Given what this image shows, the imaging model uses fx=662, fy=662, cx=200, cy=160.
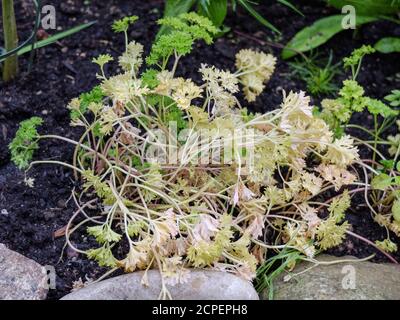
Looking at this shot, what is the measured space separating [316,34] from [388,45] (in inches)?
12.4

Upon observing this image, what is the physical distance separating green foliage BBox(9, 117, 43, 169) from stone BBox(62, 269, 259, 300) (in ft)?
1.88

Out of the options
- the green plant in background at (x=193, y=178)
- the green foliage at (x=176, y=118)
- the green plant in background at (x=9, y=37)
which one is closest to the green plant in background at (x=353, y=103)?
the green plant in background at (x=193, y=178)

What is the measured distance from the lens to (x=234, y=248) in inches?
77.2

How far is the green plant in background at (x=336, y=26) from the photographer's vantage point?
2.85 m

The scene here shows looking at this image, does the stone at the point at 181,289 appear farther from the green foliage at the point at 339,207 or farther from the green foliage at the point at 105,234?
the green foliage at the point at 339,207

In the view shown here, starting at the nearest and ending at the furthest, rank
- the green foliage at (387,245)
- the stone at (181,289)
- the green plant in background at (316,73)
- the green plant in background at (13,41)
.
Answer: the stone at (181,289)
the green foliage at (387,245)
the green plant in background at (13,41)
the green plant in background at (316,73)

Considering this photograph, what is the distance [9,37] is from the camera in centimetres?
242

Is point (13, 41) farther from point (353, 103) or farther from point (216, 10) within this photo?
point (353, 103)

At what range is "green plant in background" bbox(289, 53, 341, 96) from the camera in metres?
2.75

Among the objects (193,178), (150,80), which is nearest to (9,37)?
(150,80)

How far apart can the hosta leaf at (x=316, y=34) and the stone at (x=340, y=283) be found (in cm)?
111

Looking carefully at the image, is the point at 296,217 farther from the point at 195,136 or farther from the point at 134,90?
the point at 134,90

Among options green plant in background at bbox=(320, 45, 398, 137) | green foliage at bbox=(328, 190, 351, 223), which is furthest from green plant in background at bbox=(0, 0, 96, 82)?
green foliage at bbox=(328, 190, 351, 223)

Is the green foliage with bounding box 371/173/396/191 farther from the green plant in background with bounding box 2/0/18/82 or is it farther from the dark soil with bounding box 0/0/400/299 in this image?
the green plant in background with bounding box 2/0/18/82
